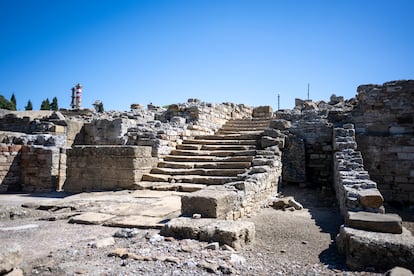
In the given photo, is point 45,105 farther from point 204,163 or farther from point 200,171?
point 200,171

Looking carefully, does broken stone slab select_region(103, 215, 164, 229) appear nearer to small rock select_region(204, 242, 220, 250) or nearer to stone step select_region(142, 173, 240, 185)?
small rock select_region(204, 242, 220, 250)

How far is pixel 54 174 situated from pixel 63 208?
13.2 feet

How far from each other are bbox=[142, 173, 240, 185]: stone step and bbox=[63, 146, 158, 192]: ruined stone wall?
0.34 meters

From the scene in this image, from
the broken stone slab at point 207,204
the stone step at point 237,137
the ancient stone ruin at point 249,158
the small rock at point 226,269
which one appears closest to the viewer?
the small rock at point 226,269

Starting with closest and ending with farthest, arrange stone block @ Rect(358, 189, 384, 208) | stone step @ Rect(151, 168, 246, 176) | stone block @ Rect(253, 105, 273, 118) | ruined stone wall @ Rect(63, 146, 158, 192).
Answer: stone block @ Rect(358, 189, 384, 208)
stone step @ Rect(151, 168, 246, 176)
ruined stone wall @ Rect(63, 146, 158, 192)
stone block @ Rect(253, 105, 273, 118)

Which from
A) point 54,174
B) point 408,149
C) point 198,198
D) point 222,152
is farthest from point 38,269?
point 408,149

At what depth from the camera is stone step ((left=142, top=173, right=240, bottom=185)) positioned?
707cm

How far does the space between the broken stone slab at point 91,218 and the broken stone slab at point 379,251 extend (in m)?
3.56

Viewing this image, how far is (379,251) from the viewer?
10.6 ft

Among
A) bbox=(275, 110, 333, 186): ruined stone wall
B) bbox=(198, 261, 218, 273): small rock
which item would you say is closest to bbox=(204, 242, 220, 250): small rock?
bbox=(198, 261, 218, 273): small rock

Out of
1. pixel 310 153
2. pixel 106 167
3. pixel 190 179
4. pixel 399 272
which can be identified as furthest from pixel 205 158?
pixel 399 272

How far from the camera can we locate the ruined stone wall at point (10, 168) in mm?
8836

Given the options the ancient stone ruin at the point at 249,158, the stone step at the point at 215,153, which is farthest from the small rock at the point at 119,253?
the stone step at the point at 215,153

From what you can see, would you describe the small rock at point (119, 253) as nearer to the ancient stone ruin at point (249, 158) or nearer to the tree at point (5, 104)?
the ancient stone ruin at point (249, 158)
